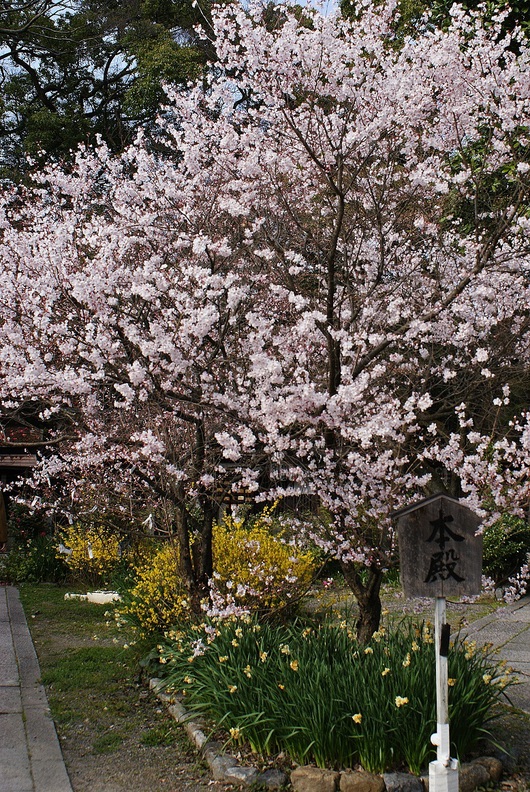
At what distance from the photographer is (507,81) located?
6.08 meters

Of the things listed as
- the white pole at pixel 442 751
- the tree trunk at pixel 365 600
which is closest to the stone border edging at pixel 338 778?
the white pole at pixel 442 751

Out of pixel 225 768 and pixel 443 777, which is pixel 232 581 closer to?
pixel 225 768

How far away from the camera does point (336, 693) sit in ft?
15.3

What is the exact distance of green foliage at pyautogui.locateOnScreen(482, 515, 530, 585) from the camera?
9914 millimetres

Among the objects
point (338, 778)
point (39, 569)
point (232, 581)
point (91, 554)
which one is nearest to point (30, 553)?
point (39, 569)

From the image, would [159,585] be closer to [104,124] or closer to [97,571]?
[97,571]

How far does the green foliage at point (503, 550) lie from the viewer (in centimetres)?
991

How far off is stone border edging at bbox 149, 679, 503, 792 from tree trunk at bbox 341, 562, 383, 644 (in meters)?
1.28

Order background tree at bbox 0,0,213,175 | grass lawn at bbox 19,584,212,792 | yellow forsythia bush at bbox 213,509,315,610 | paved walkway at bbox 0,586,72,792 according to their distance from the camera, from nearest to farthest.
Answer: paved walkway at bbox 0,586,72,792 → grass lawn at bbox 19,584,212,792 → yellow forsythia bush at bbox 213,509,315,610 → background tree at bbox 0,0,213,175

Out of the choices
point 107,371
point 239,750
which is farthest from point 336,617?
point 107,371

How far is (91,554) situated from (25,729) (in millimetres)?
5212

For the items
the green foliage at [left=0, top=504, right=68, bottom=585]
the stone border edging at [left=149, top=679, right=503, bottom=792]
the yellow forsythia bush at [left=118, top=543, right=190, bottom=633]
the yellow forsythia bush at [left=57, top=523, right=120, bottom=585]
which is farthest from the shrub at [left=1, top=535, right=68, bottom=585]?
the stone border edging at [left=149, top=679, right=503, bottom=792]

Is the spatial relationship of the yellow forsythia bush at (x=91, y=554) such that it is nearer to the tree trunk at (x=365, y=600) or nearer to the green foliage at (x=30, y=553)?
the green foliage at (x=30, y=553)

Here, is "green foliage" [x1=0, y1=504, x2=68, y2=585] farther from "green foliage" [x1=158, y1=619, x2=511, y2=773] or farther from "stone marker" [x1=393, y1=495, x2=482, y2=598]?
"stone marker" [x1=393, y1=495, x2=482, y2=598]
